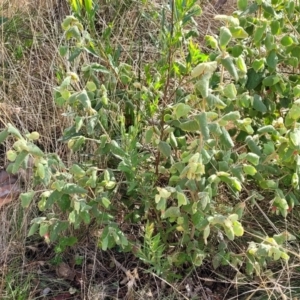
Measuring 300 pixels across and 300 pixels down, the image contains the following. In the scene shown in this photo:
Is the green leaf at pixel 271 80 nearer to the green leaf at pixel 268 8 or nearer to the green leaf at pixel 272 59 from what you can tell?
the green leaf at pixel 272 59

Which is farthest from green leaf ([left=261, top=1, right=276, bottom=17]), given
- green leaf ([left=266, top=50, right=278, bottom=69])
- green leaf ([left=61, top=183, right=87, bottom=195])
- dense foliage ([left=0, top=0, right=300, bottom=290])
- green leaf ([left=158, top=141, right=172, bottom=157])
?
green leaf ([left=61, top=183, right=87, bottom=195])

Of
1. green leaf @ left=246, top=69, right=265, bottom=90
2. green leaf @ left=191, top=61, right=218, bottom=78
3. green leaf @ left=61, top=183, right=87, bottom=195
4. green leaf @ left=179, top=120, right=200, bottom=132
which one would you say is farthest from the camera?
green leaf @ left=246, top=69, right=265, bottom=90

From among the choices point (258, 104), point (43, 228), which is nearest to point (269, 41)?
point (258, 104)

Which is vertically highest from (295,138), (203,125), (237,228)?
(203,125)

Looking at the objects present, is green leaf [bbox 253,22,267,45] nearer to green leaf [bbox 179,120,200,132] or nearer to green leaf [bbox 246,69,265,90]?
green leaf [bbox 246,69,265,90]

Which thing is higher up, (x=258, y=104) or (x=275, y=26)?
(x=275, y=26)

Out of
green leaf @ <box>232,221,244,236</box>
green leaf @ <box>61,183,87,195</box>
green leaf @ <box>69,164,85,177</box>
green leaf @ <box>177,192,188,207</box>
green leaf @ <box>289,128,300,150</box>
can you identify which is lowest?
green leaf @ <box>232,221,244,236</box>

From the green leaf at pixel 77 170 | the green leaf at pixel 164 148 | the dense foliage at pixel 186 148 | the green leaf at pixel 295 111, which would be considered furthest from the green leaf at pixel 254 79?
the green leaf at pixel 77 170

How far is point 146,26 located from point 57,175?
118cm

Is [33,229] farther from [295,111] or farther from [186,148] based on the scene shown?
[295,111]

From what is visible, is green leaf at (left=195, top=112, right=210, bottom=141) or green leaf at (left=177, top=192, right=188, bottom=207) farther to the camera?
green leaf at (left=177, top=192, right=188, bottom=207)

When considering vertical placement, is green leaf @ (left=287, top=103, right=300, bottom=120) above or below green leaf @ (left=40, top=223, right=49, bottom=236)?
above

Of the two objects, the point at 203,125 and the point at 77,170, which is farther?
the point at 77,170

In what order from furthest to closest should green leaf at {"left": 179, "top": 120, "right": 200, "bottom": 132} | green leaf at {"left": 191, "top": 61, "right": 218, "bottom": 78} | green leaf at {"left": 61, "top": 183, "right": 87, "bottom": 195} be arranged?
green leaf at {"left": 61, "top": 183, "right": 87, "bottom": 195}, green leaf at {"left": 179, "top": 120, "right": 200, "bottom": 132}, green leaf at {"left": 191, "top": 61, "right": 218, "bottom": 78}
